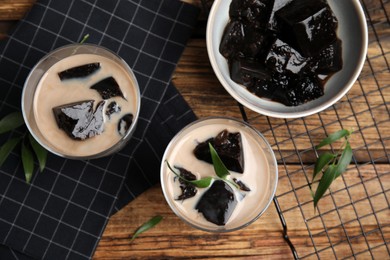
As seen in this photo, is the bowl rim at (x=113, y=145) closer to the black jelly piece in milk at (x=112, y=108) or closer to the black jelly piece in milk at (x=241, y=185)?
the black jelly piece in milk at (x=112, y=108)

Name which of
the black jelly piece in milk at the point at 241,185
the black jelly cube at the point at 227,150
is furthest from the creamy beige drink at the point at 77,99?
the black jelly piece in milk at the point at 241,185

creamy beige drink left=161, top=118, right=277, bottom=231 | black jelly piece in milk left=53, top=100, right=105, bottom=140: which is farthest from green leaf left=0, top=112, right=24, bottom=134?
creamy beige drink left=161, top=118, right=277, bottom=231

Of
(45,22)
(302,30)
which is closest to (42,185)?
(45,22)

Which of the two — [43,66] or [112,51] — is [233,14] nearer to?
[112,51]

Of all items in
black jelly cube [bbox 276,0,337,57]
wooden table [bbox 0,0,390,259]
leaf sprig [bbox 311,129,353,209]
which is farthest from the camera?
wooden table [bbox 0,0,390,259]

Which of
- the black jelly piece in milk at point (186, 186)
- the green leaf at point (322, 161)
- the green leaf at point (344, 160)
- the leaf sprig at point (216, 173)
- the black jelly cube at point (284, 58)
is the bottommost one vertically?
the black jelly piece in milk at point (186, 186)

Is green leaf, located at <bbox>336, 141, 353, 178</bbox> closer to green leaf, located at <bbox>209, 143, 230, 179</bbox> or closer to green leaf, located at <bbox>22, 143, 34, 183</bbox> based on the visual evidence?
green leaf, located at <bbox>209, 143, 230, 179</bbox>
